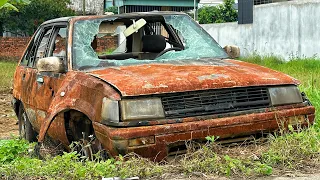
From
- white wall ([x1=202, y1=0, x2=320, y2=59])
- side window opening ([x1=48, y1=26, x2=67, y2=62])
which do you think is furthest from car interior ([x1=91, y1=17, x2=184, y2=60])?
white wall ([x1=202, y1=0, x2=320, y2=59])

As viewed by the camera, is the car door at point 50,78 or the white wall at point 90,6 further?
the white wall at point 90,6

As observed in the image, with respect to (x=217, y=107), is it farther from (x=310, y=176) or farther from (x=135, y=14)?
(x=135, y=14)

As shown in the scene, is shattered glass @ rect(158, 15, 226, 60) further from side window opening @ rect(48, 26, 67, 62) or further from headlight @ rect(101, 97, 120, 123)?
headlight @ rect(101, 97, 120, 123)

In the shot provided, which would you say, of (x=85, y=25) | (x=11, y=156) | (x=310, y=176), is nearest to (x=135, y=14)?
(x=85, y=25)

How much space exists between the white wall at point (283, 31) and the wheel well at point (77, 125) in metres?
10.8

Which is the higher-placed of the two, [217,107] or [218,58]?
[218,58]

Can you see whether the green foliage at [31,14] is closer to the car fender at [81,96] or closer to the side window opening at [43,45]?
the side window opening at [43,45]

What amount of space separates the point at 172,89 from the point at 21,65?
376cm

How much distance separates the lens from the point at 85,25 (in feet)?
19.7

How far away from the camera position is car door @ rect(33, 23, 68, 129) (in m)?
5.79

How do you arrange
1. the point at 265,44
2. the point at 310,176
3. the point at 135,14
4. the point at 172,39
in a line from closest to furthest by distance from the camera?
the point at 310,176, the point at 135,14, the point at 172,39, the point at 265,44

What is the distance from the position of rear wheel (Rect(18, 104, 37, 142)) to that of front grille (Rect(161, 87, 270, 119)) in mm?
3072

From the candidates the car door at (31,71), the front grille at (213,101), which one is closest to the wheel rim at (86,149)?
the front grille at (213,101)

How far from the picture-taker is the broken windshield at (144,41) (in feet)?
18.7
